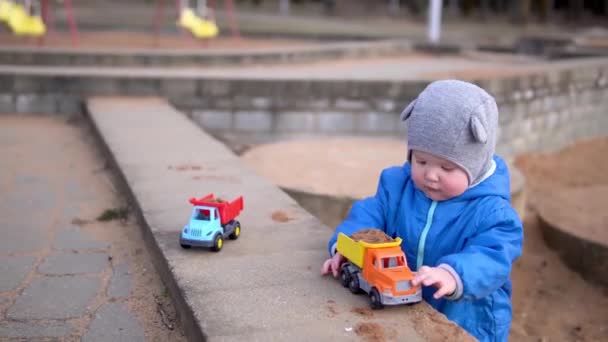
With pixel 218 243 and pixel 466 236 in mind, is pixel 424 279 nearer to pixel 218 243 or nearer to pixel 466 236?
pixel 466 236

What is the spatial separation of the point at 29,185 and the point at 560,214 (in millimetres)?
4123

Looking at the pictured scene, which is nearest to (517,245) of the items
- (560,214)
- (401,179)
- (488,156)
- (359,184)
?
(488,156)

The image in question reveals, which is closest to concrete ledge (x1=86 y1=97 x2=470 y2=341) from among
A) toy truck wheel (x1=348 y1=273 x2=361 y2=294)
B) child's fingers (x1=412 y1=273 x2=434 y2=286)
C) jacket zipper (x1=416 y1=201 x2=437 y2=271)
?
toy truck wheel (x1=348 y1=273 x2=361 y2=294)

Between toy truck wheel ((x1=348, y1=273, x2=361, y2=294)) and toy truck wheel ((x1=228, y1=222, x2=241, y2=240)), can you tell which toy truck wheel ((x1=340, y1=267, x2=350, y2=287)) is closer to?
toy truck wheel ((x1=348, y1=273, x2=361, y2=294))

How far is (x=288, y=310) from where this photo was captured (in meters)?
2.56

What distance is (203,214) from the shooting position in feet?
10.5

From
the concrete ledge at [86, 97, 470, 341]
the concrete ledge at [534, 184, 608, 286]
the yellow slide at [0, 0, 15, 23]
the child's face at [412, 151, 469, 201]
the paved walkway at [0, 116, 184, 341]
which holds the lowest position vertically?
the concrete ledge at [534, 184, 608, 286]

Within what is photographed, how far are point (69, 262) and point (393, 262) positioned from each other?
1.72 metres

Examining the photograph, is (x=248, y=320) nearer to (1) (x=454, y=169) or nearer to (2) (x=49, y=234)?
(1) (x=454, y=169)

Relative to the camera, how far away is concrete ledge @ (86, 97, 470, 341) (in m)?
2.45

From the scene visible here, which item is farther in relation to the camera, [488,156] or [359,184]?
[359,184]

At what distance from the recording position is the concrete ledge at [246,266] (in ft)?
8.03

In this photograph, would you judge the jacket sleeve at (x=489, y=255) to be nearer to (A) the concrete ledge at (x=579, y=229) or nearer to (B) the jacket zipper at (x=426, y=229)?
(B) the jacket zipper at (x=426, y=229)

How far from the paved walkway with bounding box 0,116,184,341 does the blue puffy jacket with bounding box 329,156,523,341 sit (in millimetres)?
937
